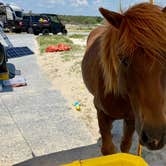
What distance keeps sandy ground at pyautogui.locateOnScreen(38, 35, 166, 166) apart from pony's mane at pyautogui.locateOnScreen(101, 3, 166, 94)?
62.1 inches

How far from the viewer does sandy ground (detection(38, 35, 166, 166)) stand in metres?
3.52

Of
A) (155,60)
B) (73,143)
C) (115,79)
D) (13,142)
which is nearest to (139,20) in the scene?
(155,60)

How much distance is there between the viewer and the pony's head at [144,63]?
189 centimetres

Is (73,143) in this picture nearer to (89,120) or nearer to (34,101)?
(89,120)

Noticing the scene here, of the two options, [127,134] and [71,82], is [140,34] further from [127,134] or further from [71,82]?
[71,82]

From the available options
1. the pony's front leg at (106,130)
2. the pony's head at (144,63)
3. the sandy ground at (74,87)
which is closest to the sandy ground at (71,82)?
the sandy ground at (74,87)

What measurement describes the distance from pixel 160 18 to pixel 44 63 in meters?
7.45

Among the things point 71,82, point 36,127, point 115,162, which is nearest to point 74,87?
point 71,82

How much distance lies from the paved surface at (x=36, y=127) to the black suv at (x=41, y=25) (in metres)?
18.5

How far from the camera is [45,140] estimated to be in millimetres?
3918

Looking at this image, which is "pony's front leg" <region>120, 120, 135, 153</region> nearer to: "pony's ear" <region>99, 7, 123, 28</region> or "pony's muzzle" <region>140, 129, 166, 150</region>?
"pony's muzzle" <region>140, 129, 166, 150</region>

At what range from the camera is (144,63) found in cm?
192

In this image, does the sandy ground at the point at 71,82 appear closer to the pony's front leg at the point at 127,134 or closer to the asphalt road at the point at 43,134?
the asphalt road at the point at 43,134

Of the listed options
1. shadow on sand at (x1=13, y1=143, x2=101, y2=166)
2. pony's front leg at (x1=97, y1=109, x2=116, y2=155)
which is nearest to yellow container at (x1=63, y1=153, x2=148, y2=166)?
pony's front leg at (x1=97, y1=109, x2=116, y2=155)
